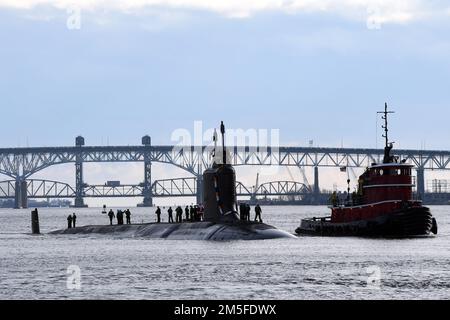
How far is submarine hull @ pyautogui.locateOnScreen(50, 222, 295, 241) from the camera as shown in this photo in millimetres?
49562

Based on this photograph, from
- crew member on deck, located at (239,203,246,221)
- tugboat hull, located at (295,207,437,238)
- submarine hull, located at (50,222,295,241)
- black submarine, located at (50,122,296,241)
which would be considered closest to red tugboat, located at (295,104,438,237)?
tugboat hull, located at (295,207,437,238)

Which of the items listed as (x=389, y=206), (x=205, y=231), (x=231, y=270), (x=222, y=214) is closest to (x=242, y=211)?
(x=222, y=214)

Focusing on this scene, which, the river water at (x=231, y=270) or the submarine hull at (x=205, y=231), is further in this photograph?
the submarine hull at (x=205, y=231)

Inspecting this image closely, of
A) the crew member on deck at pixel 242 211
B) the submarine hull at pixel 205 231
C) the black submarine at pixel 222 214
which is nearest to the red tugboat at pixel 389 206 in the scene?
the submarine hull at pixel 205 231

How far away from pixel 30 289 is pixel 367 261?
13903 mm

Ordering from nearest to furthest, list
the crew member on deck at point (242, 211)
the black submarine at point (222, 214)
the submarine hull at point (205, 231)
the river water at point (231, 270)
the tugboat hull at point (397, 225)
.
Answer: the river water at point (231, 270), the submarine hull at point (205, 231), the black submarine at point (222, 214), the tugboat hull at point (397, 225), the crew member on deck at point (242, 211)

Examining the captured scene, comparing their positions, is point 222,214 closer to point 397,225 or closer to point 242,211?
point 242,211

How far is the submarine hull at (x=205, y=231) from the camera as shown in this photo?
4956cm

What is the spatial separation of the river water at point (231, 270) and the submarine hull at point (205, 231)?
64cm

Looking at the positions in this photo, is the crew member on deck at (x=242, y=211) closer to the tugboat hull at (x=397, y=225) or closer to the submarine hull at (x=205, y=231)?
the submarine hull at (x=205, y=231)

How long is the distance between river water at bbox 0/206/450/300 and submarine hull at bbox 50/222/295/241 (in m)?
Result: 0.64

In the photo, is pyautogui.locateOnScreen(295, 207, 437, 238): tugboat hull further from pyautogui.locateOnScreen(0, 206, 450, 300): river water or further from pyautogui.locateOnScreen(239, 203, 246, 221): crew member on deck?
pyautogui.locateOnScreen(239, 203, 246, 221): crew member on deck

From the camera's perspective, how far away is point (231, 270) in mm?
35594
